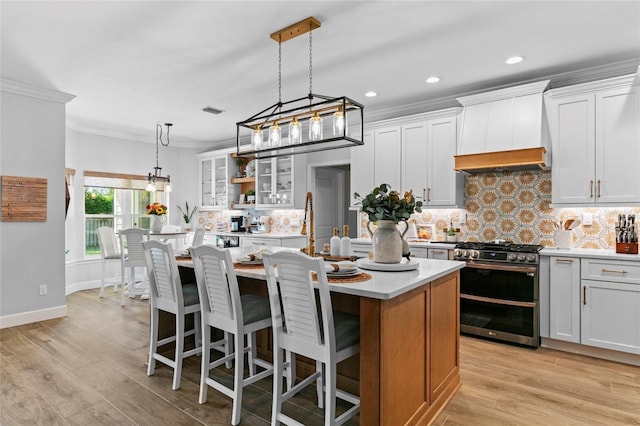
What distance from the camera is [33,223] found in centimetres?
440

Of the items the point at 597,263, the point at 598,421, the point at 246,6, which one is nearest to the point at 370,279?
the point at 598,421

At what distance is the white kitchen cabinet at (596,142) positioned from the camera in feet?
11.2

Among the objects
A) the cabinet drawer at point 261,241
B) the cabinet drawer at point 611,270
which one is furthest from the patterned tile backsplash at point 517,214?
the cabinet drawer at point 261,241

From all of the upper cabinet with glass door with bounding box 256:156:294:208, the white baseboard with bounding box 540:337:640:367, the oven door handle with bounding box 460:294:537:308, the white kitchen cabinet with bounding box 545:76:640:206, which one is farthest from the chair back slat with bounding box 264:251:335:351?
the upper cabinet with glass door with bounding box 256:156:294:208

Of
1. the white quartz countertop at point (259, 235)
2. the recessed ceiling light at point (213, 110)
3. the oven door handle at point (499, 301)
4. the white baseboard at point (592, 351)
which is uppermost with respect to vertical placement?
the recessed ceiling light at point (213, 110)

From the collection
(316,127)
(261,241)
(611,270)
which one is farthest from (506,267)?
(261,241)

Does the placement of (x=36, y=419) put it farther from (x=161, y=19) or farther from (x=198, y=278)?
(x=161, y=19)

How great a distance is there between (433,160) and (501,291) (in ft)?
5.44

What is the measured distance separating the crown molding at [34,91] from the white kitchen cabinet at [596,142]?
5.38 metres

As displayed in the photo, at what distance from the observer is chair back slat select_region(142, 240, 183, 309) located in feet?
8.85

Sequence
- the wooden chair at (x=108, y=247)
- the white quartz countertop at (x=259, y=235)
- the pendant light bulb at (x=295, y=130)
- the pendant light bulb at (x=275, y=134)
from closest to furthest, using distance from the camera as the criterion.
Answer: the pendant light bulb at (x=295, y=130)
the pendant light bulb at (x=275, y=134)
the wooden chair at (x=108, y=247)
the white quartz countertop at (x=259, y=235)

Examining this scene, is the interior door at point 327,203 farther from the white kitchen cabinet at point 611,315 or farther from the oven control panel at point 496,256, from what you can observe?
the white kitchen cabinet at point 611,315

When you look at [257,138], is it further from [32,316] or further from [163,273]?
[32,316]

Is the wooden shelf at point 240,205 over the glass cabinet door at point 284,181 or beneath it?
beneath
